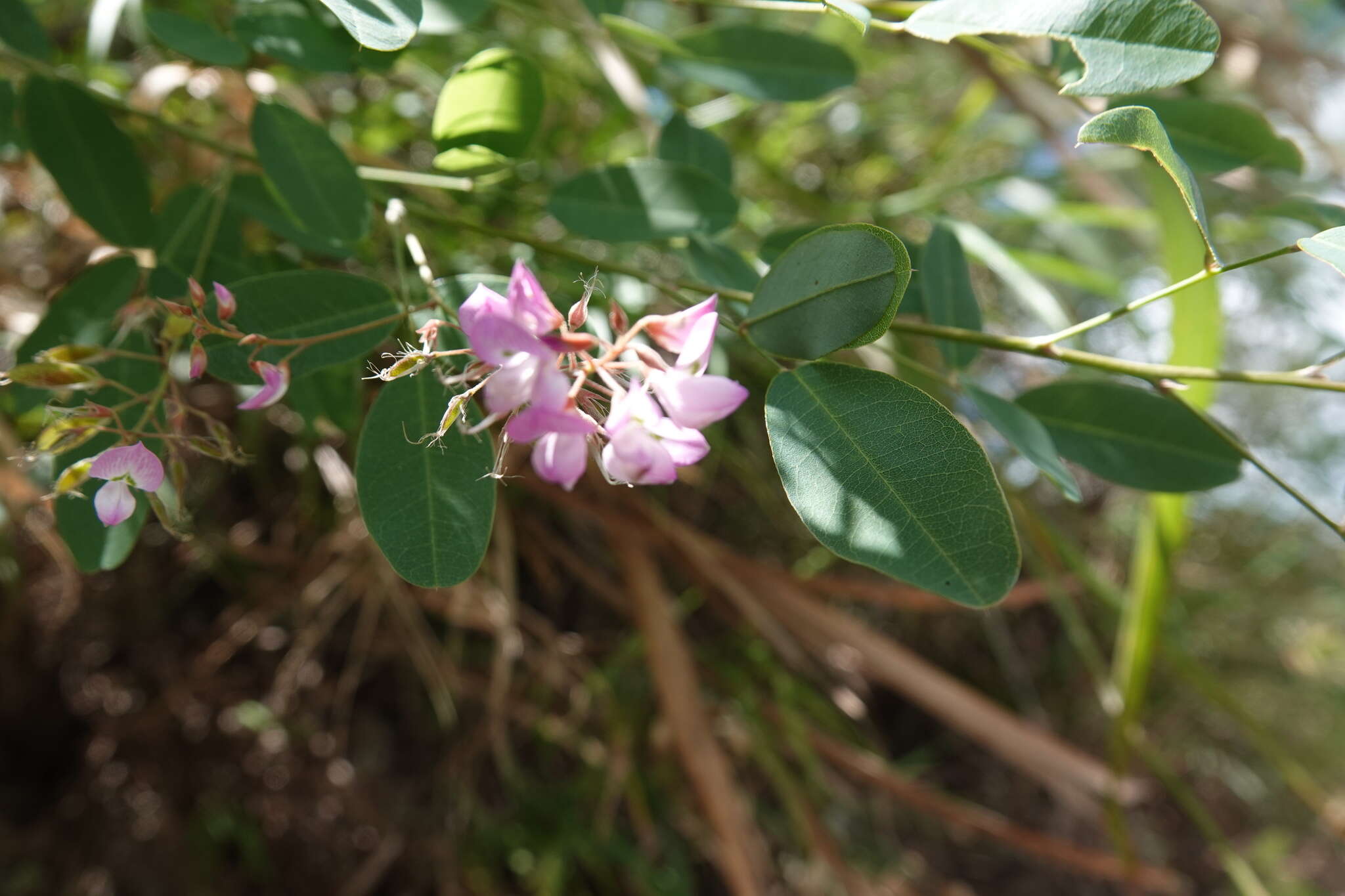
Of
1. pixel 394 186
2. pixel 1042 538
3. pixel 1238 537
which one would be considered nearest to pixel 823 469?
pixel 394 186

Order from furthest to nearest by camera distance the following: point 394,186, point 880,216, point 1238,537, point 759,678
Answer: point 1238,537 < point 759,678 < point 880,216 < point 394,186

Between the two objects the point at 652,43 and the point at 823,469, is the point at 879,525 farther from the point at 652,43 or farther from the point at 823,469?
the point at 652,43

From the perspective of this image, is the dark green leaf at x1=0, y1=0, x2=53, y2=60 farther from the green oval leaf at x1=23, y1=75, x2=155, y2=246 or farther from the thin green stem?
the thin green stem

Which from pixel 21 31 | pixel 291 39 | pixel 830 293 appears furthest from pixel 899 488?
pixel 21 31

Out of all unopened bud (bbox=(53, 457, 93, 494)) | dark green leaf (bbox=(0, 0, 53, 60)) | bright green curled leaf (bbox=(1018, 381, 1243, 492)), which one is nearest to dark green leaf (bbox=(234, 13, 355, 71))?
dark green leaf (bbox=(0, 0, 53, 60))

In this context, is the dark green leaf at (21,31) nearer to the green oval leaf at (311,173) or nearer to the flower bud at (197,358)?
the green oval leaf at (311,173)

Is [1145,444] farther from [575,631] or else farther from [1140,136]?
[575,631]
